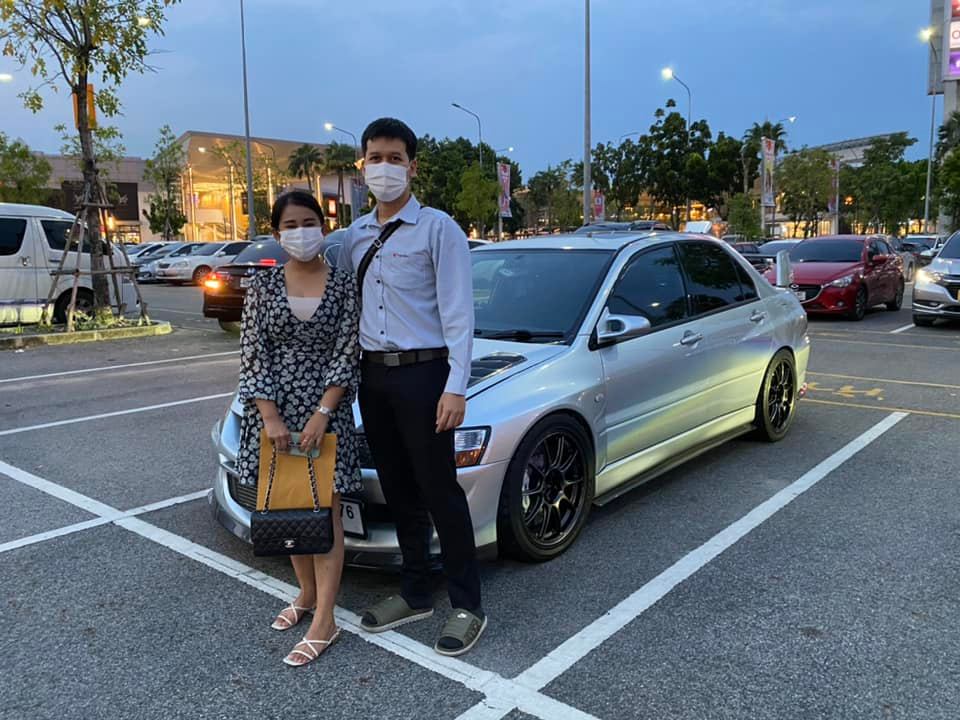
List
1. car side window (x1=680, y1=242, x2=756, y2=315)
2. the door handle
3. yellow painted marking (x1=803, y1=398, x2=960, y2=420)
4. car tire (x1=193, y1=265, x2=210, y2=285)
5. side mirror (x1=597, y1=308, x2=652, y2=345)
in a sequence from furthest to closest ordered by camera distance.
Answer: car tire (x1=193, y1=265, x2=210, y2=285) → yellow painted marking (x1=803, y1=398, x2=960, y2=420) → car side window (x1=680, y1=242, x2=756, y2=315) → the door handle → side mirror (x1=597, y1=308, x2=652, y2=345)

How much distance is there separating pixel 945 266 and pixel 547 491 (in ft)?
37.9

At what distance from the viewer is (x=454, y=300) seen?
282 cm

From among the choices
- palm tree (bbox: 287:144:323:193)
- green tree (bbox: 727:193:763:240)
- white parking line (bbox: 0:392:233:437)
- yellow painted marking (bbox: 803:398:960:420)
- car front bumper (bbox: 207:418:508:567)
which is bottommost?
yellow painted marking (bbox: 803:398:960:420)

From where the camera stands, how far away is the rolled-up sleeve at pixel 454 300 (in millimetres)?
2809

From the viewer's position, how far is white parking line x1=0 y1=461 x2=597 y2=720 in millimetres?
2645

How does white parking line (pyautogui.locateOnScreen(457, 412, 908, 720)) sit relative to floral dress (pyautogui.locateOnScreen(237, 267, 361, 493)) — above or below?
below

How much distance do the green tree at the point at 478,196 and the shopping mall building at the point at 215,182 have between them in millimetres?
9663

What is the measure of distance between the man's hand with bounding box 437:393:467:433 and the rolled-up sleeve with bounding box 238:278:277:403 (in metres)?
0.61

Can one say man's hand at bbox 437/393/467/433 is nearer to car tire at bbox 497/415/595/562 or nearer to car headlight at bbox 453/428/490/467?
car headlight at bbox 453/428/490/467

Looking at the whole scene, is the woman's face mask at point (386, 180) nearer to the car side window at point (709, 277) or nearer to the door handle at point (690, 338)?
the door handle at point (690, 338)

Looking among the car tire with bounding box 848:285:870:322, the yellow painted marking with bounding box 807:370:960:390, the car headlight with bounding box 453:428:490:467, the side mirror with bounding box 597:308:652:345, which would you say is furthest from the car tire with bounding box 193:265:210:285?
the car headlight with bounding box 453:428:490:467

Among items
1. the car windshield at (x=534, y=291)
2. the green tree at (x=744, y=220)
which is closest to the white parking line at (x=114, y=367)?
the car windshield at (x=534, y=291)

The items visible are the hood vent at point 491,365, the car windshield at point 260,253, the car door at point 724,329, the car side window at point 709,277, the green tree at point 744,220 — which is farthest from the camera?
the green tree at point 744,220

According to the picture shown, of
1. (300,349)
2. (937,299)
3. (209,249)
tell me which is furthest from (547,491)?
(209,249)
